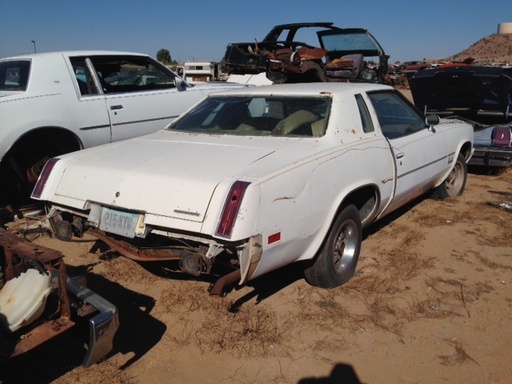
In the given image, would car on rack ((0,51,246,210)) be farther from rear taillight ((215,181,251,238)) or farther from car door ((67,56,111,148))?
rear taillight ((215,181,251,238))

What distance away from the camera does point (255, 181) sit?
A: 112 inches

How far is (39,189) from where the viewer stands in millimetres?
3594

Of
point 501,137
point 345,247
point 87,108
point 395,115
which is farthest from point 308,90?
point 501,137

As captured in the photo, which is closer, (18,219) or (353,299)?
(353,299)

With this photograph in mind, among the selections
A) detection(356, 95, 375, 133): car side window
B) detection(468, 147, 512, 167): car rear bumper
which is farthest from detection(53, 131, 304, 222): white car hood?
detection(468, 147, 512, 167): car rear bumper

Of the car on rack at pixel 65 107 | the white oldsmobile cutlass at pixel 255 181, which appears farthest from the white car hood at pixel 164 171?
the car on rack at pixel 65 107

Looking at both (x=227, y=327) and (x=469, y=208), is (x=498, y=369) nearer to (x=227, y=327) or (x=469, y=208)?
(x=227, y=327)

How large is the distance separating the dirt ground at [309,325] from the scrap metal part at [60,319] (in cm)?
32

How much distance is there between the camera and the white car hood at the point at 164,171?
2934 millimetres

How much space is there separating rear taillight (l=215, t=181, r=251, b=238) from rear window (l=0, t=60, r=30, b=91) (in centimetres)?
373

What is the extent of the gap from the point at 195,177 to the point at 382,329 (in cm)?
158

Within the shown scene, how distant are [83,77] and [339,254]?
3995 mm

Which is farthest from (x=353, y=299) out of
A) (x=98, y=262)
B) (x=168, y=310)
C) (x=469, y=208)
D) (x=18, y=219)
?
(x=18, y=219)

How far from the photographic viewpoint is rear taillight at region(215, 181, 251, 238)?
2.72 m
